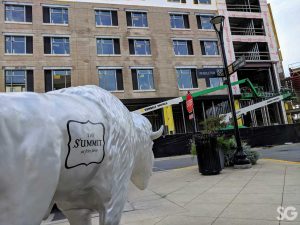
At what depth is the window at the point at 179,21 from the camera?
103 feet

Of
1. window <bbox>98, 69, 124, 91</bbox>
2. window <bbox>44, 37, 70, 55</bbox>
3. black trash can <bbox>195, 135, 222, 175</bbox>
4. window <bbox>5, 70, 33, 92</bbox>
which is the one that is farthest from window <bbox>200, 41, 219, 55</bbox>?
black trash can <bbox>195, 135, 222, 175</bbox>

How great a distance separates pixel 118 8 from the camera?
2945 cm

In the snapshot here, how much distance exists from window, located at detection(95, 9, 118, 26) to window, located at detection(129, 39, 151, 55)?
8.20 feet

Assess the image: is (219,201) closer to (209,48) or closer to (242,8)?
(209,48)

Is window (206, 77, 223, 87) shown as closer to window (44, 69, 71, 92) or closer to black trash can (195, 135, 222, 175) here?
window (44, 69, 71, 92)

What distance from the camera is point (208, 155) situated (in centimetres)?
1016

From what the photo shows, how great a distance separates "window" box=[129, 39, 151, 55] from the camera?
1142 inches

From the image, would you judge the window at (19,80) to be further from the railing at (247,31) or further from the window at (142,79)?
the railing at (247,31)

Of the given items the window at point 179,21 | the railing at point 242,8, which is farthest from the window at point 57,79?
the railing at point 242,8

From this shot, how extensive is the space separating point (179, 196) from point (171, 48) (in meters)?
24.6

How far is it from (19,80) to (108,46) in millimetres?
8432

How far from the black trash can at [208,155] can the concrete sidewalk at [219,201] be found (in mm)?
1051

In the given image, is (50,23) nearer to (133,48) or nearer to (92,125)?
(133,48)

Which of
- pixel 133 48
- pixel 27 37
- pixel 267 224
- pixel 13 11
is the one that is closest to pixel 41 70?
pixel 27 37
